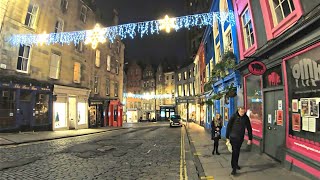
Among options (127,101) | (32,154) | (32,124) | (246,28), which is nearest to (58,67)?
(32,124)

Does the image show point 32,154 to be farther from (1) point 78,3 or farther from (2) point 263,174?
(1) point 78,3

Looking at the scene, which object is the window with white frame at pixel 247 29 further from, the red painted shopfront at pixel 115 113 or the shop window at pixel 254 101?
the red painted shopfront at pixel 115 113

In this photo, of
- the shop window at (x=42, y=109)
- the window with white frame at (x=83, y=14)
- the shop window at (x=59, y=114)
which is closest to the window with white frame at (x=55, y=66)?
the shop window at (x=42, y=109)

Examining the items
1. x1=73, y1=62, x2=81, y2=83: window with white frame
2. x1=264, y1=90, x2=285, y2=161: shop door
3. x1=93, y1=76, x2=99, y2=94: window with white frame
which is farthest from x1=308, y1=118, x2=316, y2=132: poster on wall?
x1=93, y1=76, x2=99, y2=94: window with white frame

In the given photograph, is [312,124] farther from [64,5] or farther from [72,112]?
[64,5]

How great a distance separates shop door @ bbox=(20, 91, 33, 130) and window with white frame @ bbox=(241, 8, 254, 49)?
54.3 ft

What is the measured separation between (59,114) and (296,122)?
22.4 m

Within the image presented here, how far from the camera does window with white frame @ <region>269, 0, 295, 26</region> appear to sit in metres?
9.42

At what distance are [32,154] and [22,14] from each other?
1349cm

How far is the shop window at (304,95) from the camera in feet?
24.6

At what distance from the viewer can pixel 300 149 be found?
8.26 metres

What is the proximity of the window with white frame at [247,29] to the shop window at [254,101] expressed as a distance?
67.3 inches

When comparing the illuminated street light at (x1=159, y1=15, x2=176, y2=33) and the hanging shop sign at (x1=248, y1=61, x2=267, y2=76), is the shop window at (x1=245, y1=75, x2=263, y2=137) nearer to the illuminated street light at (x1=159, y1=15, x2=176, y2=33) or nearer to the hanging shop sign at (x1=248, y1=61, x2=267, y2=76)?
the hanging shop sign at (x1=248, y1=61, x2=267, y2=76)

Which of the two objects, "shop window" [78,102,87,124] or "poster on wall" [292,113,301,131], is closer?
"poster on wall" [292,113,301,131]
